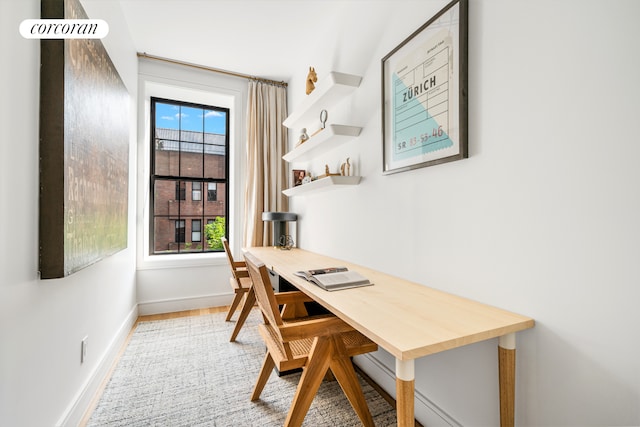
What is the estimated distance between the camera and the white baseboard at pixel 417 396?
1365 millimetres

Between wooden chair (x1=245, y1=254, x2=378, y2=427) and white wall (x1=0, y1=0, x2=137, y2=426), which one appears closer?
white wall (x1=0, y1=0, x2=137, y2=426)

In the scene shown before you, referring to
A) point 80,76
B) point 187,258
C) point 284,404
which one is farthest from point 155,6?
point 284,404

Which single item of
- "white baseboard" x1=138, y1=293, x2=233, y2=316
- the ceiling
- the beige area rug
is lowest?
the beige area rug

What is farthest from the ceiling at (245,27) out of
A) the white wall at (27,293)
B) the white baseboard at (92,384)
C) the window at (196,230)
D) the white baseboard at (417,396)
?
the white baseboard at (92,384)

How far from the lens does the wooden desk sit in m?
0.86

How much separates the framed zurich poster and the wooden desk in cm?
63

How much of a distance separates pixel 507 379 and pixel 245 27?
3.02 m

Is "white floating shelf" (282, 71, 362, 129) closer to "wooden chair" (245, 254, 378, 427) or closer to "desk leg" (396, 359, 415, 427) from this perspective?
"wooden chair" (245, 254, 378, 427)

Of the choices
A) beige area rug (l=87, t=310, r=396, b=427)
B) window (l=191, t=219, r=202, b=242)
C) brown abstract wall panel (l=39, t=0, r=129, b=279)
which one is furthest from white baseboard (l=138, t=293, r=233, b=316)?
brown abstract wall panel (l=39, t=0, r=129, b=279)

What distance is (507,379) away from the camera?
3.33ft

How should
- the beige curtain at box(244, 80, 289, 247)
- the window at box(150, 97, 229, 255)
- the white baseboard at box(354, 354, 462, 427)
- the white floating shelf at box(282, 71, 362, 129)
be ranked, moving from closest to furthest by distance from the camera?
the white baseboard at box(354, 354, 462, 427) → the white floating shelf at box(282, 71, 362, 129) → the beige curtain at box(244, 80, 289, 247) → the window at box(150, 97, 229, 255)

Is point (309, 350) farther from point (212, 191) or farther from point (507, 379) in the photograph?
point (212, 191)

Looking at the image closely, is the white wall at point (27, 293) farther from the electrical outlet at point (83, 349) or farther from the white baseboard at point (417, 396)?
the white baseboard at point (417, 396)

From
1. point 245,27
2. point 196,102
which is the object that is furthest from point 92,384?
point 196,102
